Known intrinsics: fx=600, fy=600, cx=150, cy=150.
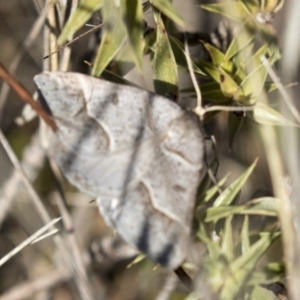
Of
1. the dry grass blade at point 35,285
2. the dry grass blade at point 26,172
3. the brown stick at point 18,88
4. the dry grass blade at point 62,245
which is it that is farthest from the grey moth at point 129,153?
the dry grass blade at point 35,285

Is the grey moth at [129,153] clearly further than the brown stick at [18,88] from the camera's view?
Yes

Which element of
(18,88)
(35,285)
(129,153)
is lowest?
(35,285)

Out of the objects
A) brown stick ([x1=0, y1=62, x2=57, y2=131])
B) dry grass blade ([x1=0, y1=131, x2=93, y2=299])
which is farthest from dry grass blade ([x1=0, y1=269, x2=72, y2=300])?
brown stick ([x1=0, y1=62, x2=57, y2=131])

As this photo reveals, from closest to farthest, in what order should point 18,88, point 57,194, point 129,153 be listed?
point 18,88 → point 129,153 → point 57,194

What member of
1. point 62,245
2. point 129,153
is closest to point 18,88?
point 129,153

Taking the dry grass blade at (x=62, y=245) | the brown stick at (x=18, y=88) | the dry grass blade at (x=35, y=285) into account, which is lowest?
the dry grass blade at (x=35, y=285)

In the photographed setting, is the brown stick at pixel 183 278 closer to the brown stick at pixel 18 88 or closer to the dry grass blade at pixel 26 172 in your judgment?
the brown stick at pixel 18 88

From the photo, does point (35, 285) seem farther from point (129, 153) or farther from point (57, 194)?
point (129, 153)

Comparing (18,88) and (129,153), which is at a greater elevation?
(18,88)

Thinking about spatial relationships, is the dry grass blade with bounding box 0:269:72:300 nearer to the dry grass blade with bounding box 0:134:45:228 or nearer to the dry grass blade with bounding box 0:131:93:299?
the dry grass blade with bounding box 0:134:45:228

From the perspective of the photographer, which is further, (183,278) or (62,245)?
(62,245)
